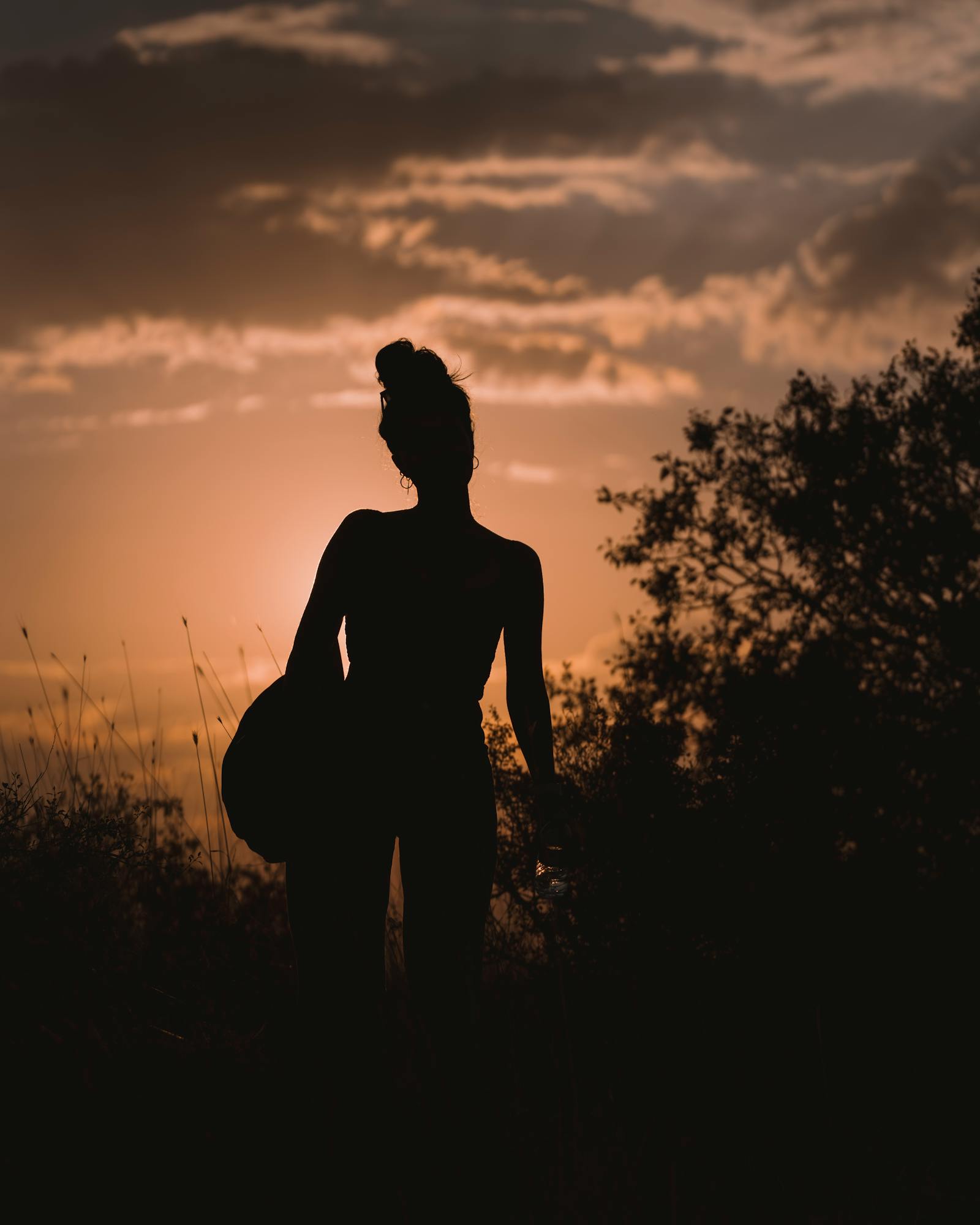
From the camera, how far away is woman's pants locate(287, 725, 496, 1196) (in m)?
2.87

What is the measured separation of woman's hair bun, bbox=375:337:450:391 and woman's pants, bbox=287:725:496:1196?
1.13 meters

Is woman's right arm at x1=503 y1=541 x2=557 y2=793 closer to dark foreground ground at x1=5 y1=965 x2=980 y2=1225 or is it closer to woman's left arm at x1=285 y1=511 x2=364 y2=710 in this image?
woman's left arm at x1=285 y1=511 x2=364 y2=710

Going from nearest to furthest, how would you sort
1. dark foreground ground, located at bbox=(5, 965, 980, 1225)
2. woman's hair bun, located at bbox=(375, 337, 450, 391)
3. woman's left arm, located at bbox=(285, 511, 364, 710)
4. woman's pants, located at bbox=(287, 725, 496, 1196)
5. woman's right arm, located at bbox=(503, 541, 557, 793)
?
woman's pants, located at bbox=(287, 725, 496, 1196) < woman's left arm, located at bbox=(285, 511, 364, 710) < dark foreground ground, located at bbox=(5, 965, 980, 1225) < woman's hair bun, located at bbox=(375, 337, 450, 391) < woman's right arm, located at bbox=(503, 541, 557, 793)

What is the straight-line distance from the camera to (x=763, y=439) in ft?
61.0

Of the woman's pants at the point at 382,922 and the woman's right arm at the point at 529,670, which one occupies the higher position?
the woman's right arm at the point at 529,670

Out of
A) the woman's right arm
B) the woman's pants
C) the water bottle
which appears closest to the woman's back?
→ the woman's pants

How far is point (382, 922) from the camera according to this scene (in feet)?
9.56

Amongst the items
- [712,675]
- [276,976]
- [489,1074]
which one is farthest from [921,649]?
[489,1074]

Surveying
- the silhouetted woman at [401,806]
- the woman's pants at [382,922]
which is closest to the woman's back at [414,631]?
the silhouetted woman at [401,806]

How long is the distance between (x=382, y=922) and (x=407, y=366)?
1.67 meters

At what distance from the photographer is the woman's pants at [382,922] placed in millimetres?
2871

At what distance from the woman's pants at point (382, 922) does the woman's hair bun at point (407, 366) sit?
1.13 metres

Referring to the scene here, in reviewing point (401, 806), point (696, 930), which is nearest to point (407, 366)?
point (401, 806)

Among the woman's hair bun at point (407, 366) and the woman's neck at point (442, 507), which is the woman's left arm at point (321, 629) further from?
the woman's hair bun at point (407, 366)
